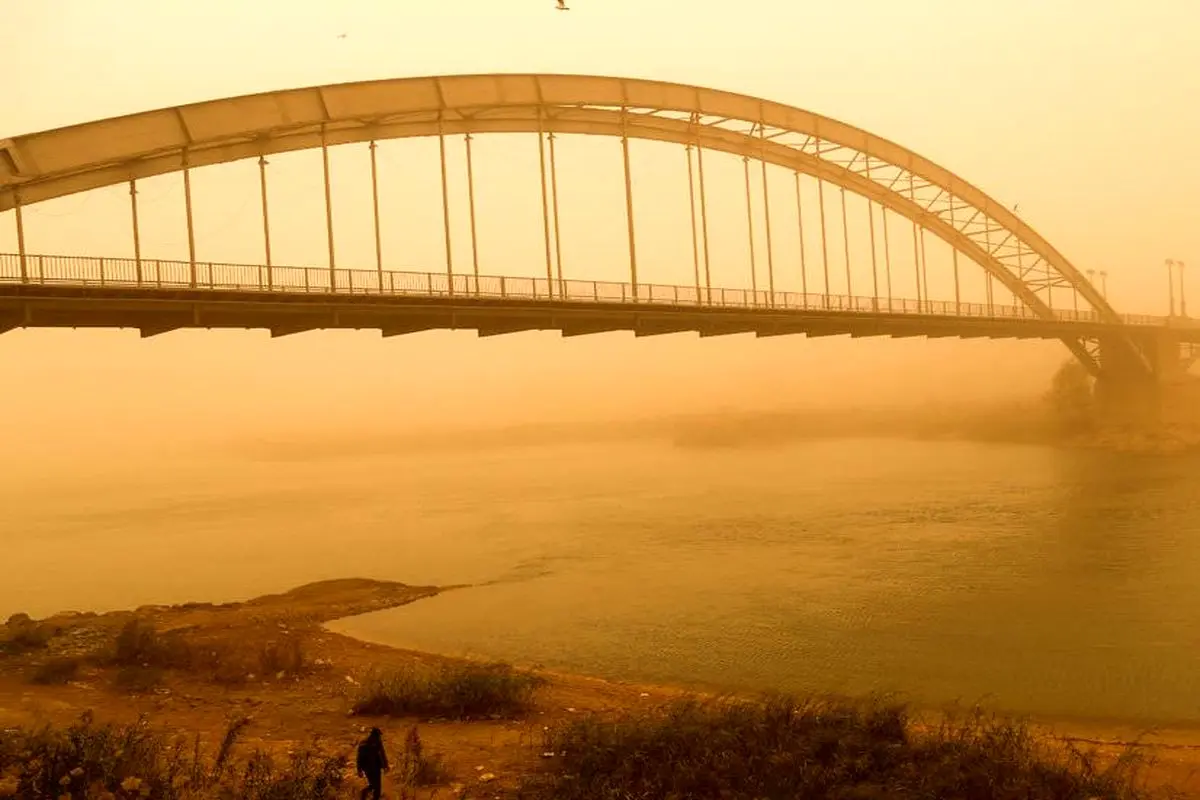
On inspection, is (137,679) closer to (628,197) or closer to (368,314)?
(368,314)

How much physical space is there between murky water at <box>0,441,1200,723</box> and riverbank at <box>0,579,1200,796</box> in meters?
1.63

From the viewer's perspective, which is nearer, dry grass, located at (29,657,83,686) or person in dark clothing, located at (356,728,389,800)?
person in dark clothing, located at (356,728,389,800)

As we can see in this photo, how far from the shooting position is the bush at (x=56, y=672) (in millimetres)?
13969

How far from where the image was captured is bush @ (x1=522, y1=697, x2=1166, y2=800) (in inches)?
341

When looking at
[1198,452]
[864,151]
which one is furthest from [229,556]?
[1198,452]

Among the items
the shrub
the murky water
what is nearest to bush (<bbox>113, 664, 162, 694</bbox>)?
→ the shrub

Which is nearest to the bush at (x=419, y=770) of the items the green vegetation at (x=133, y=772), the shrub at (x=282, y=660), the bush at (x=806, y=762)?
the green vegetation at (x=133, y=772)

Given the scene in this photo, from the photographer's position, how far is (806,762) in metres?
9.23

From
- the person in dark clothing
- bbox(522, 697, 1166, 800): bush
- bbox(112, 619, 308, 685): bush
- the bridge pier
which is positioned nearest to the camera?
the person in dark clothing

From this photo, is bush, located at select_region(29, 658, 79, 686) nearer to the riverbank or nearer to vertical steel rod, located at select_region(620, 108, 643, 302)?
the riverbank

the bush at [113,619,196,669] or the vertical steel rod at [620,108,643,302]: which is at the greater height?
the vertical steel rod at [620,108,643,302]

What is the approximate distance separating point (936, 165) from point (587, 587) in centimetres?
3801

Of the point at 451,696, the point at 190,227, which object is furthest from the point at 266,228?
the point at 451,696

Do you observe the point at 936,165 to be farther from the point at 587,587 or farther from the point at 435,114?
the point at 587,587
